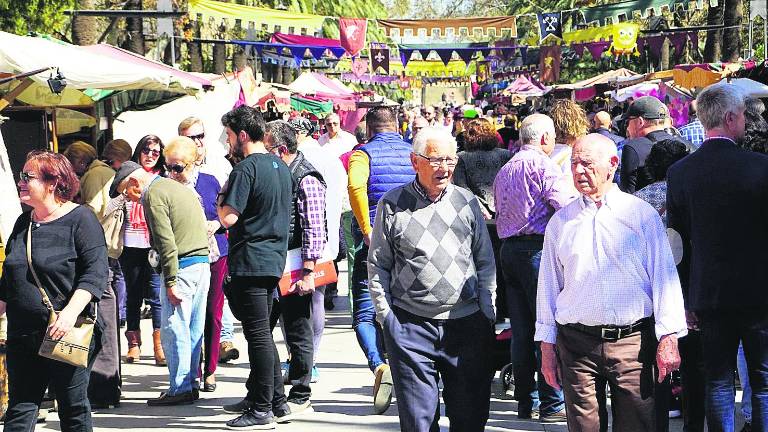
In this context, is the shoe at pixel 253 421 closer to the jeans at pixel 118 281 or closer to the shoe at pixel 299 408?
the shoe at pixel 299 408

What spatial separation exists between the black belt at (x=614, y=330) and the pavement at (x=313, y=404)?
7.71ft

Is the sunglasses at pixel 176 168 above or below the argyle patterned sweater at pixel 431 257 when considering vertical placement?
above

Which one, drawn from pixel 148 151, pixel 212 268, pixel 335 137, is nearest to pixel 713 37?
pixel 335 137

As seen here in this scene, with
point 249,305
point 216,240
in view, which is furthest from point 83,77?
point 249,305

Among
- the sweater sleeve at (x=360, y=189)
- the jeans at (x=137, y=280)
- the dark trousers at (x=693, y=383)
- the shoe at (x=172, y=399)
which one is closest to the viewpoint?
the dark trousers at (x=693, y=383)

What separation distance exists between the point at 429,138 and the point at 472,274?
66cm

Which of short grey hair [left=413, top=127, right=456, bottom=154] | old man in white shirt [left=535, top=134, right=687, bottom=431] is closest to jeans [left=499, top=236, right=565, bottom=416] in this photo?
short grey hair [left=413, top=127, right=456, bottom=154]

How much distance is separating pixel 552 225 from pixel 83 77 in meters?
5.72

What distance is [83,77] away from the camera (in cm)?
963

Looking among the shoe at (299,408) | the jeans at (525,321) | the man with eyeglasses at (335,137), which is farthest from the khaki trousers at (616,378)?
the man with eyeglasses at (335,137)

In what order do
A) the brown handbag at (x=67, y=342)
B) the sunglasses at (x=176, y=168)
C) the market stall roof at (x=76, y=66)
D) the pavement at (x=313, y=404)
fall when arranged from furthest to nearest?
1. the market stall roof at (x=76, y=66)
2. the sunglasses at (x=176, y=168)
3. the pavement at (x=313, y=404)
4. the brown handbag at (x=67, y=342)

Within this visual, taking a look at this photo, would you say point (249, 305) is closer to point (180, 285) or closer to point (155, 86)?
point (180, 285)

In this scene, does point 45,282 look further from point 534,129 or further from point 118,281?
point 118,281

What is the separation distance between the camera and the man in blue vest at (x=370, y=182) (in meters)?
8.19
